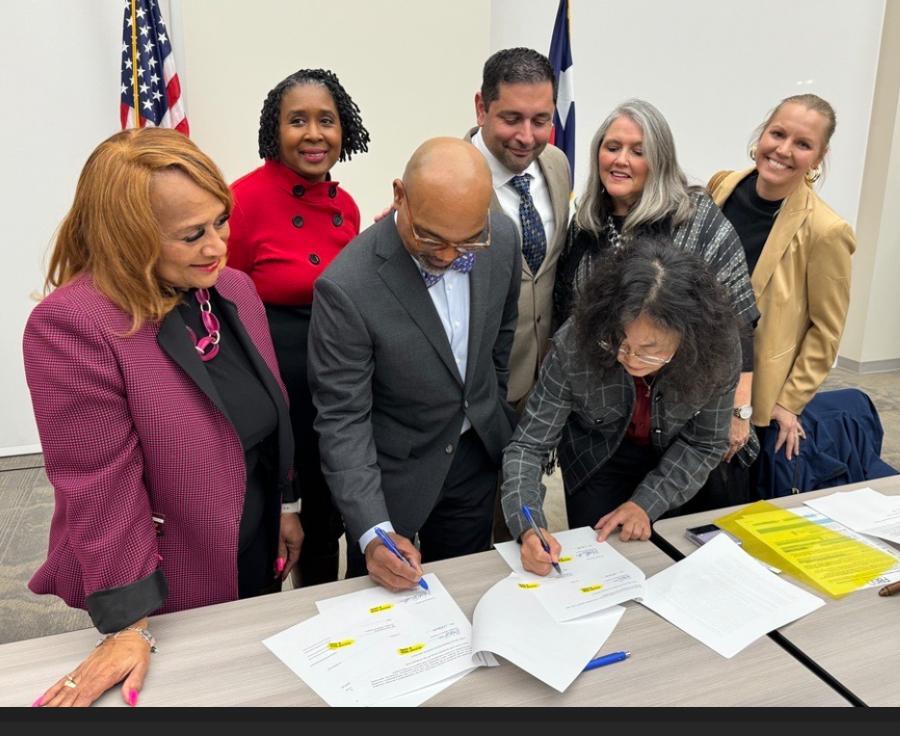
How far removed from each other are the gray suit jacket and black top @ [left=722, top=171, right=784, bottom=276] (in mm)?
948

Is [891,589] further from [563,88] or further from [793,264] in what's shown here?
[563,88]

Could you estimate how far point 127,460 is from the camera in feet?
4.22

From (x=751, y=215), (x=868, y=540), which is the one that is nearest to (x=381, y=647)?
(x=868, y=540)

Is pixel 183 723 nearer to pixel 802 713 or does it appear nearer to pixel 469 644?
pixel 802 713

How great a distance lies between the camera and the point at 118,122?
365cm

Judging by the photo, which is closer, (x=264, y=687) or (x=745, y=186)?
(x=264, y=687)

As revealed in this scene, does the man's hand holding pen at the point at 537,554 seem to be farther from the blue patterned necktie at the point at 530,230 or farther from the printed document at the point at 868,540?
the blue patterned necktie at the point at 530,230

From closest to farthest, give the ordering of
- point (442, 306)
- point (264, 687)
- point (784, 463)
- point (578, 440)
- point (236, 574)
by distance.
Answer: point (264, 687) → point (236, 574) → point (442, 306) → point (578, 440) → point (784, 463)

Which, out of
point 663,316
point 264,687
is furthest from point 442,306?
point 264,687

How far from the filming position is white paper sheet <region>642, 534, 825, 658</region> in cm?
136

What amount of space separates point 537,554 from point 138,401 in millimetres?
841

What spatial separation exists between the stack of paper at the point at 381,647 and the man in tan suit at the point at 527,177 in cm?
94

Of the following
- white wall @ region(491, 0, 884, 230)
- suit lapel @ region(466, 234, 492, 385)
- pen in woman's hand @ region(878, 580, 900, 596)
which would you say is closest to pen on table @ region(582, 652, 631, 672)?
pen in woman's hand @ region(878, 580, 900, 596)

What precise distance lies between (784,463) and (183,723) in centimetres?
235
